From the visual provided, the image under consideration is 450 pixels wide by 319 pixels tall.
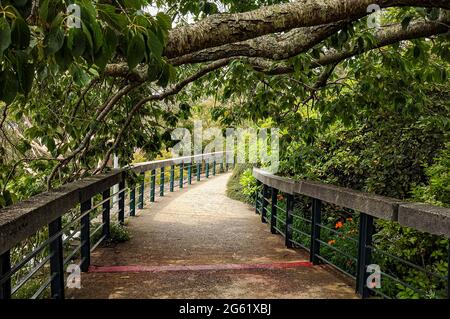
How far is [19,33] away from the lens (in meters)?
1.57

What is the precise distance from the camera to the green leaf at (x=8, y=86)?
68.5 inches

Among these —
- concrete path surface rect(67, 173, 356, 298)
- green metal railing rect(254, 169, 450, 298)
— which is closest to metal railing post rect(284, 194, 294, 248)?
green metal railing rect(254, 169, 450, 298)

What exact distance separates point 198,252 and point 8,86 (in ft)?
14.9

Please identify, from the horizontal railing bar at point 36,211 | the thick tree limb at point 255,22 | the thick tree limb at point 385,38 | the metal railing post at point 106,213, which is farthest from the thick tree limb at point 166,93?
the thick tree limb at point 255,22

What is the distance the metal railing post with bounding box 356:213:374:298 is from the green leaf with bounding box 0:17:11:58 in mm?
3121

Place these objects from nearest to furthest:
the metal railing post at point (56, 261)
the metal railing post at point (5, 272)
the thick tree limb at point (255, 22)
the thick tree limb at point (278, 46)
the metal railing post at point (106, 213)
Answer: the metal railing post at point (5, 272) → the thick tree limb at point (255, 22) → the metal railing post at point (56, 261) → the thick tree limb at point (278, 46) → the metal railing post at point (106, 213)

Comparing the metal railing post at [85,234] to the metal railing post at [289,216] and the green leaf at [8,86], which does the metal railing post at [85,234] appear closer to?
the metal railing post at [289,216]

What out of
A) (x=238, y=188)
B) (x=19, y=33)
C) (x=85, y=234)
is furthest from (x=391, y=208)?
(x=238, y=188)

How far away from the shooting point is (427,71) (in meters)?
5.56

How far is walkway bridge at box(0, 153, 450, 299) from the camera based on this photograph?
3090 mm

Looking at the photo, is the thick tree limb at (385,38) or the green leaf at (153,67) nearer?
the green leaf at (153,67)

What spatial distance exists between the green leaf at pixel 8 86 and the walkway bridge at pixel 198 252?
920mm
